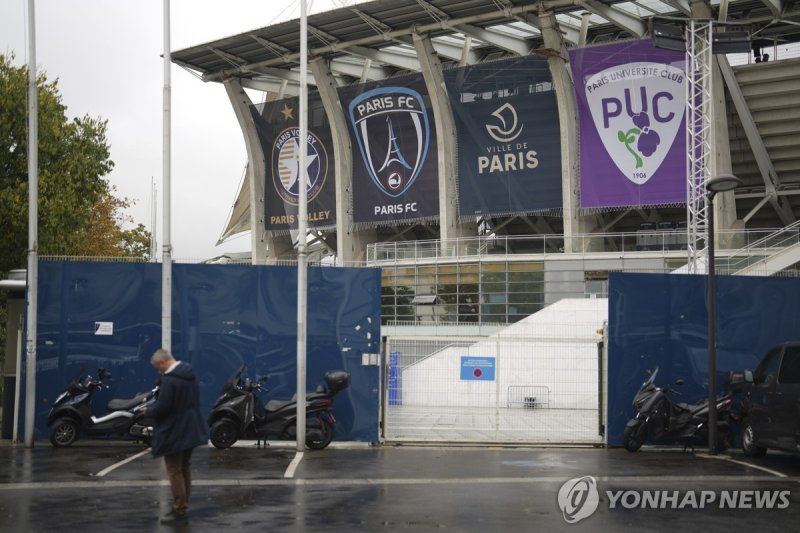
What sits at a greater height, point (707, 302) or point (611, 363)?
point (707, 302)

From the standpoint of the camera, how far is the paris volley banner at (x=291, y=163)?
6253 centimetres

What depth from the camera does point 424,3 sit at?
49.4 m

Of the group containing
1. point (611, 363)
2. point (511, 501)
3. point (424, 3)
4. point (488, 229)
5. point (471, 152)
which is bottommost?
point (511, 501)

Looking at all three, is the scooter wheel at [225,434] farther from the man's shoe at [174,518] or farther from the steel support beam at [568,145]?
the steel support beam at [568,145]

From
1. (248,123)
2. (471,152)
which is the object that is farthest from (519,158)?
(248,123)

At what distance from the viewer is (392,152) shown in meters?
58.0

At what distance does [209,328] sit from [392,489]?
637 centimetres

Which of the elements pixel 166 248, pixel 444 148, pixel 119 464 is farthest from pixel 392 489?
pixel 444 148

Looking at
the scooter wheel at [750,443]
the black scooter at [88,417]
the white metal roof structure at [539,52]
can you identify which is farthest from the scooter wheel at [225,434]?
the white metal roof structure at [539,52]

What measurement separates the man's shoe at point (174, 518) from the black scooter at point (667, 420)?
29.0 feet

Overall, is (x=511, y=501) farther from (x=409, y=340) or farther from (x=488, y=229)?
(x=488, y=229)

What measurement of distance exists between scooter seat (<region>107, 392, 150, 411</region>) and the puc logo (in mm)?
7525

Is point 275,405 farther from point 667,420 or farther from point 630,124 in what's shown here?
point 630,124

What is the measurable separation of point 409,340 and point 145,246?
50.8 m
